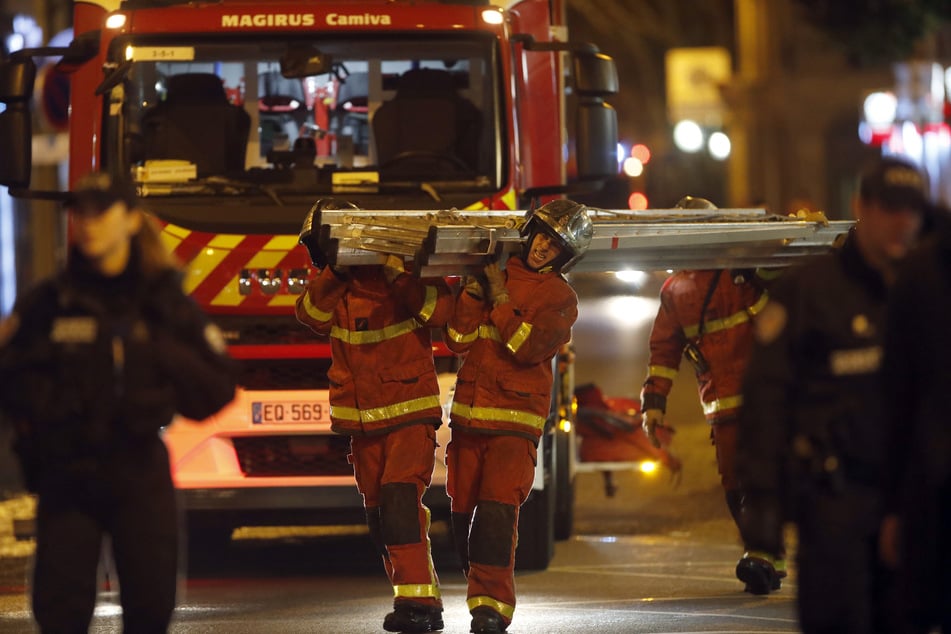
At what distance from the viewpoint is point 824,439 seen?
16.3 feet

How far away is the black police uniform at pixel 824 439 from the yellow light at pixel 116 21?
5.00 m

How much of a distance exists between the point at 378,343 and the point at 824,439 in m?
3.00

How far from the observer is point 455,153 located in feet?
30.1

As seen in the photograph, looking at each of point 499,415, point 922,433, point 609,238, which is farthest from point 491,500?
point 922,433

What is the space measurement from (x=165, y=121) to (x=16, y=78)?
0.75 metres

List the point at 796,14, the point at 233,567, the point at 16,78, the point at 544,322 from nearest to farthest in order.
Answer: the point at 544,322
the point at 16,78
the point at 233,567
the point at 796,14

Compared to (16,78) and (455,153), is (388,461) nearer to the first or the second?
(455,153)

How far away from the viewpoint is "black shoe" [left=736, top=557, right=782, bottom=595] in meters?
8.29

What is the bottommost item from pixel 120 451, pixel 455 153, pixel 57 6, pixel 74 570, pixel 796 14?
pixel 74 570

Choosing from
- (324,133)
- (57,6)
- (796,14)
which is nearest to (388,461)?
(324,133)

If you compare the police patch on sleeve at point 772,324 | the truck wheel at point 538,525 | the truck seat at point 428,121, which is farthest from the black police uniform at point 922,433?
the truck seat at point 428,121

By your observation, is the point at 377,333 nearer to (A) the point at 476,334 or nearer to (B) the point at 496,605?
(A) the point at 476,334

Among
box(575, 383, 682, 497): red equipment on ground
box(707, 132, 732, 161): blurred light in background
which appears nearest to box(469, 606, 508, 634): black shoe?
box(575, 383, 682, 497): red equipment on ground

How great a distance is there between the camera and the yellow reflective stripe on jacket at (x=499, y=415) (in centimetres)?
743
